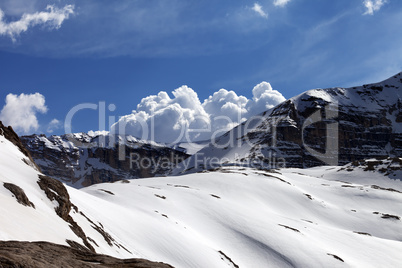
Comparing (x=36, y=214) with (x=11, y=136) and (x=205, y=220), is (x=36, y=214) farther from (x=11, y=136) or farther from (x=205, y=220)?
(x=205, y=220)

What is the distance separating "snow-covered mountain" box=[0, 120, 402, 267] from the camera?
18609 mm

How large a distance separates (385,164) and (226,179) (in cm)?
7229

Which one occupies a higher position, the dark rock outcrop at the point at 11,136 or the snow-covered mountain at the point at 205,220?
the dark rock outcrop at the point at 11,136

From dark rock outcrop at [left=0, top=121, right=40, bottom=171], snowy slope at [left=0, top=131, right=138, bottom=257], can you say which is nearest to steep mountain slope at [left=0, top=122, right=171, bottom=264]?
snowy slope at [left=0, top=131, right=138, bottom=257]

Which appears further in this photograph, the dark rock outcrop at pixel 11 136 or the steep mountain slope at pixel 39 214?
the dark rock outcrop at pixel 11 136

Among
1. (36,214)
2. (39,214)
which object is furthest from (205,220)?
(36,214)

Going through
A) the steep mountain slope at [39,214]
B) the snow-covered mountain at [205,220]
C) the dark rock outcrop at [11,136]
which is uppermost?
the dark rock outcrop at [11,136]

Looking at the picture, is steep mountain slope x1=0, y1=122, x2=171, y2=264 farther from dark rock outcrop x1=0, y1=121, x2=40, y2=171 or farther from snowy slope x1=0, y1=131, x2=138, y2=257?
dark rock outcrop x1=0, y1=121, x2=40, y2=171

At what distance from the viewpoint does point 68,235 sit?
17.0 meters

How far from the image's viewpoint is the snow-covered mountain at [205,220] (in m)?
18.6

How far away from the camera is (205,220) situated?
4475 centimetres

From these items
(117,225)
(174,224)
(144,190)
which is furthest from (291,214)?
(117,225)

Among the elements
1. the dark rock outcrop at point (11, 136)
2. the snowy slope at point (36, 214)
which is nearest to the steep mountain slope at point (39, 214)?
the snowy slope at point (36, 214)

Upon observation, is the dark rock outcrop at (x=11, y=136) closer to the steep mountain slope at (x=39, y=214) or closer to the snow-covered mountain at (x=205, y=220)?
the snow-covered mountain at (x=205, y=220)
